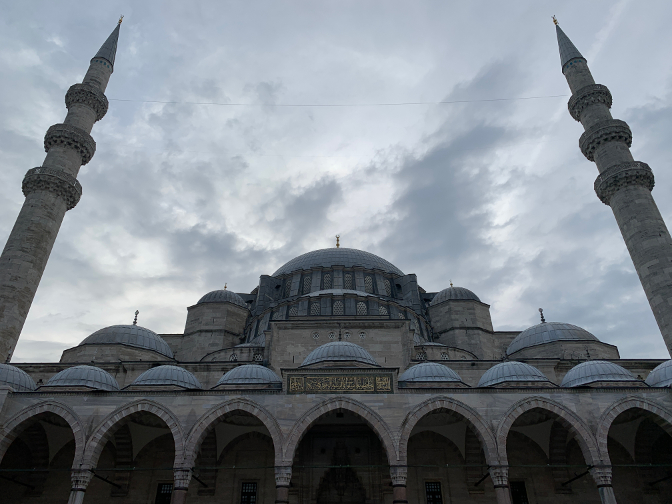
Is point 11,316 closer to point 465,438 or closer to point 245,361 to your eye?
point 245,361

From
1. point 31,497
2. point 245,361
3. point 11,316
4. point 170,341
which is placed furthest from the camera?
point 170,341

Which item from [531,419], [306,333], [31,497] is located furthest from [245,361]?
[531,419]

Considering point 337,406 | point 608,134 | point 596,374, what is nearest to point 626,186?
point 608,134

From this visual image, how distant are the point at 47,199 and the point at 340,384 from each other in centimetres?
1453

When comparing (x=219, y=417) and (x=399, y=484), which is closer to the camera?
(x=399, y=484)

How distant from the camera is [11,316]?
54.3 ft

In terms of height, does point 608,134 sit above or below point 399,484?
above

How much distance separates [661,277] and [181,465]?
17.1m

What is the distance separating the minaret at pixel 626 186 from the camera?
1738 centimetres

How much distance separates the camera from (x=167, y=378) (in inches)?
572

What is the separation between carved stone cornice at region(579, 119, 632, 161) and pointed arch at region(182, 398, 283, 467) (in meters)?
18.2

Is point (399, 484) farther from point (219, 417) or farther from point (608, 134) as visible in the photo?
point (608, 134)

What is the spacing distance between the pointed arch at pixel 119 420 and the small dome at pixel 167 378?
123 centimetres

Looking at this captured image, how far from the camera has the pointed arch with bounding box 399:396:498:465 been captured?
12.5 metres
